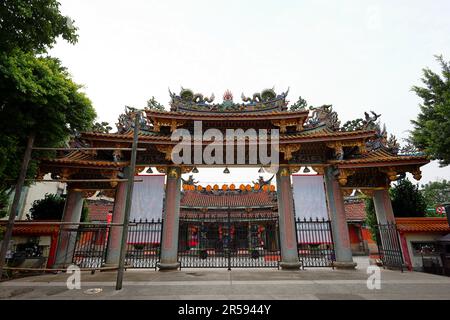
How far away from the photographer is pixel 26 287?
7.32 meters

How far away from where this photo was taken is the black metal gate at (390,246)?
10.2 metres

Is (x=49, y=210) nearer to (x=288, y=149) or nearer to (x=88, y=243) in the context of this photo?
(x=88, y=243)

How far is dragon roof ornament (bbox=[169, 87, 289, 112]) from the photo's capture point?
13.6 m

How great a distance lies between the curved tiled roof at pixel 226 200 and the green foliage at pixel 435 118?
52.4ft

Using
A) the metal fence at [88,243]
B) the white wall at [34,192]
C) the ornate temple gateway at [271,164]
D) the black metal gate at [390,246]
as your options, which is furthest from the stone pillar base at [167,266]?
the white wall at [34,192]

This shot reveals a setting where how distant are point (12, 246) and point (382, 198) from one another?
1711 cm

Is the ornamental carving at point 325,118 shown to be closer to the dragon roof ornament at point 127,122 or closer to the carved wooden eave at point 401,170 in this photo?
the carved wooden eave at point 401,170

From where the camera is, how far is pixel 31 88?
701 cm

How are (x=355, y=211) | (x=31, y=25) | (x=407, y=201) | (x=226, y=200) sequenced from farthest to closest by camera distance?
(x=355, y=211), (x=226, y=200), (x=407, y=201), (x=31, y=25)

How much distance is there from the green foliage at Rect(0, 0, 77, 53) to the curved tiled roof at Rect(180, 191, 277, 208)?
2025cm

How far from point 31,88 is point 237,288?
862 cm


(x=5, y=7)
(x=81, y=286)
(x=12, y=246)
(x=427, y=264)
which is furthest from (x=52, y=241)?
(x=427, y=264)

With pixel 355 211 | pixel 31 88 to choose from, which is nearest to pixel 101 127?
pixel 31 88
